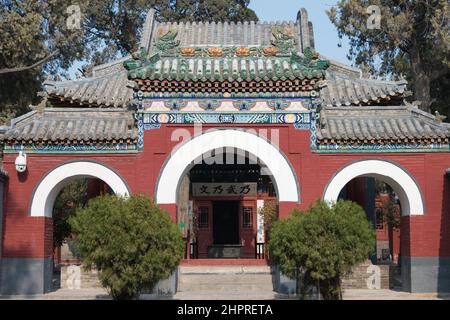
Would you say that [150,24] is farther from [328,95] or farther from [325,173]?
[325,173]

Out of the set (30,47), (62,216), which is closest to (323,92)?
(62,216)

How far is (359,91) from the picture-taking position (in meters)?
18.7

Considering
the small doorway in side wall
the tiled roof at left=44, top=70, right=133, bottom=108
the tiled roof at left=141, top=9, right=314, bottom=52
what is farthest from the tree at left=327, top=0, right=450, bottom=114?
the tiled roof at left=44, top=70, right=133, bottom=108

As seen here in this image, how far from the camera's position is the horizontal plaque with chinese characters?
2677 cm

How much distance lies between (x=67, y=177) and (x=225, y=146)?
385 cm

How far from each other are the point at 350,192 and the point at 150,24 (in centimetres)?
790

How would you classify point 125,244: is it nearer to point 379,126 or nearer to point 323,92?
point 379,126

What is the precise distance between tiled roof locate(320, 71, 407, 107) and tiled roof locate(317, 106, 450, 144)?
747 mm

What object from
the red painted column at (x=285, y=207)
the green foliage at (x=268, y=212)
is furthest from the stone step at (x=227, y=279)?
the green foliage at (x=268, y=212)

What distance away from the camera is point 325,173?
16.4 meters

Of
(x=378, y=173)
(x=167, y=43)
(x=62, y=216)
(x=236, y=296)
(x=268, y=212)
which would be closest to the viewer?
(x=236, y=296)

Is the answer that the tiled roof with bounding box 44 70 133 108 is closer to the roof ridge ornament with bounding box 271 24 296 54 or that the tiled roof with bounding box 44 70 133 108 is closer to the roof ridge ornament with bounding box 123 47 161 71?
the roof ridge ornament with bounding box 123 47 161 71

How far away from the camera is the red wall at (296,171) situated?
16234mm

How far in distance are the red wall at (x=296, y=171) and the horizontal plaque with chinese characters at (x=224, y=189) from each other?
10.4 metres
